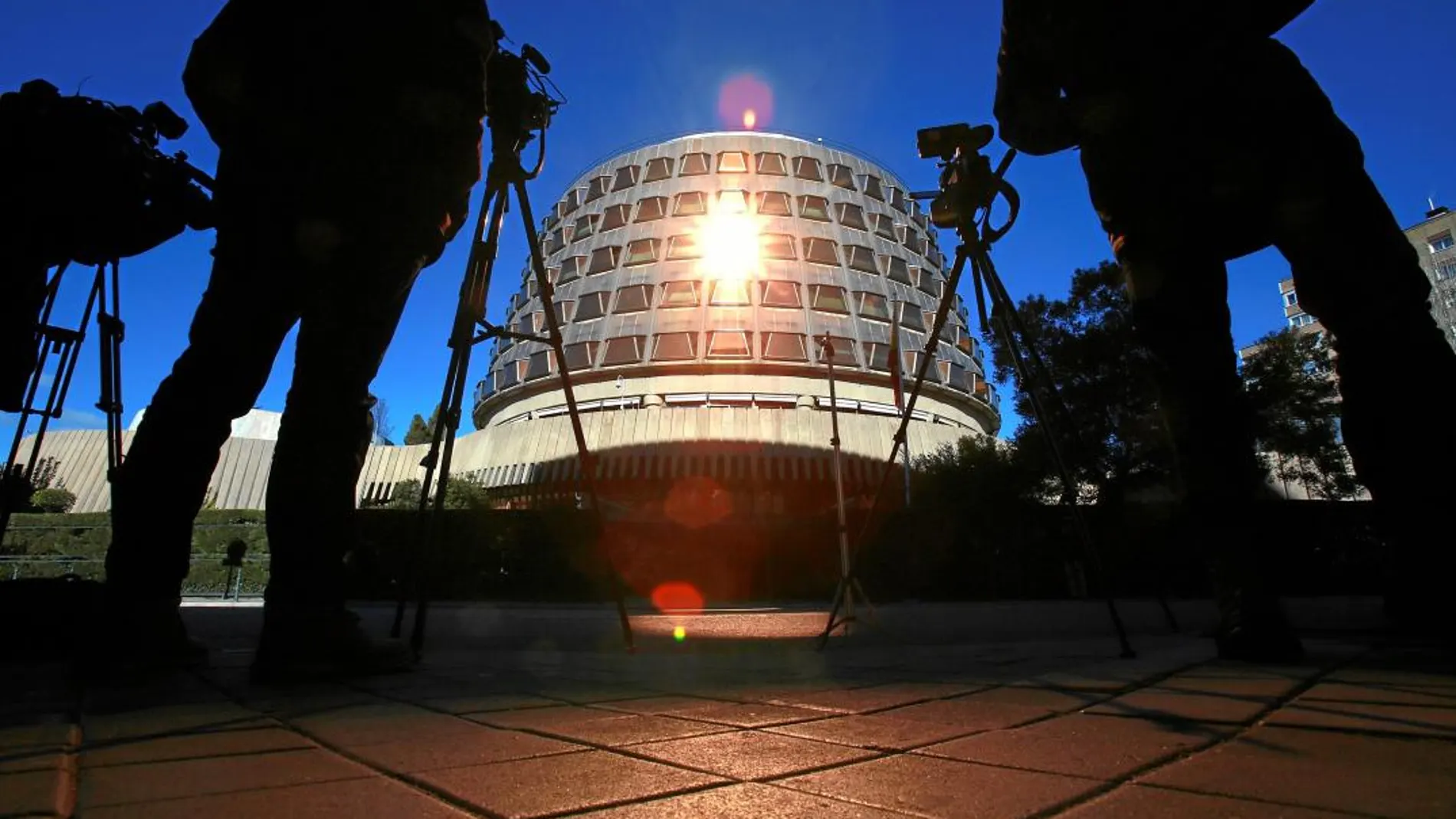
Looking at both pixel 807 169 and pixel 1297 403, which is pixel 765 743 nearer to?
pixel 1297 403

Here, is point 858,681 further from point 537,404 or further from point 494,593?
point 537,404

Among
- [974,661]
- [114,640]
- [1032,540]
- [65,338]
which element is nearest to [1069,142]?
[974,661]

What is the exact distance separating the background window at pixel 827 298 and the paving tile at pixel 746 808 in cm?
4258

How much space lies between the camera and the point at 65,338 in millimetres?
4184

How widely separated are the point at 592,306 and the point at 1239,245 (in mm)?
43739

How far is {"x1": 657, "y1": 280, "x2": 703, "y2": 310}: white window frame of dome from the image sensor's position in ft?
139

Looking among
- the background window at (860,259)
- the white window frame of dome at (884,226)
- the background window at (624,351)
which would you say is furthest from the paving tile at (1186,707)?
the white window frame of dome at (884,226)

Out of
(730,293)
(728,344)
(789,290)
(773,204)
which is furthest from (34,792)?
(773,204)

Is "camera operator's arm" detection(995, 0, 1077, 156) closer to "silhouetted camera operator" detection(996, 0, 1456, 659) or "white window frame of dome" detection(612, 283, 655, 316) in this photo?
"silhouetted camera operator" detection(996, 0, 1456, 659)

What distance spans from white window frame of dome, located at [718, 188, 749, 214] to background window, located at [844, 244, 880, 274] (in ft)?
25.5

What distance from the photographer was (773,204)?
1873 inches

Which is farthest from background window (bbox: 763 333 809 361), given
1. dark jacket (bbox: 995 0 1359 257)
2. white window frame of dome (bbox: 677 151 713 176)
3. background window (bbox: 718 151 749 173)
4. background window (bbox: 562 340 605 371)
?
dark jacket (bbox: 995 0 1359 257)

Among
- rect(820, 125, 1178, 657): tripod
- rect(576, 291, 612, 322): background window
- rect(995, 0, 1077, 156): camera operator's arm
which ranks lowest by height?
rect(820, 125, 1178, 657): tripod

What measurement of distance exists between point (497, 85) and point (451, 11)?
0.53m
